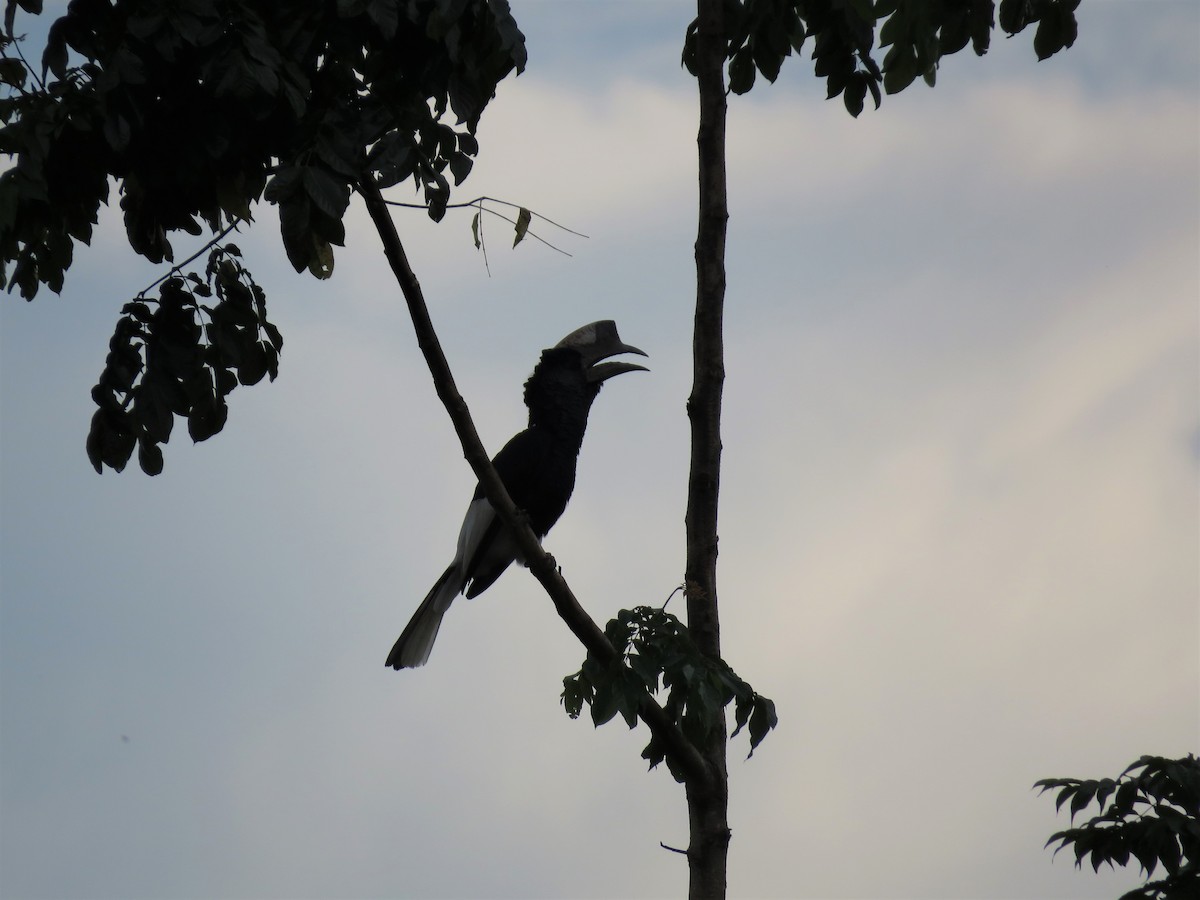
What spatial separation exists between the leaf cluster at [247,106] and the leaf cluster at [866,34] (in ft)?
2.83

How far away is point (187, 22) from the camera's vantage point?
194 centimetres

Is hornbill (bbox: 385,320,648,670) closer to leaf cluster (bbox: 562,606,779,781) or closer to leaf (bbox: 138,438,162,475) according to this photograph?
leaf cluster (bbox: 562,606,779,781)

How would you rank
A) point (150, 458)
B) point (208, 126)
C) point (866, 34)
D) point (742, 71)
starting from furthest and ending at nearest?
point (742, 71)
point (866, 34)
point (150, 458)
point (208, 126)

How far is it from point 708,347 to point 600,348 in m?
1.78

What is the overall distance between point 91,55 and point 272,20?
12.3 inches

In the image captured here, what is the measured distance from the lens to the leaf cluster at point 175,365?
235 cm

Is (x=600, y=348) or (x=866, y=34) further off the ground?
(x=600, y=348)

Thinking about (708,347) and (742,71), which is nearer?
(708,347)

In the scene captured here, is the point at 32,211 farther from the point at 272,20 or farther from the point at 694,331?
the point at 694,331

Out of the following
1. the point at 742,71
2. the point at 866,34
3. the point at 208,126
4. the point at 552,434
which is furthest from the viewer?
the point at 552,434

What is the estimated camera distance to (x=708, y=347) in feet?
10.6

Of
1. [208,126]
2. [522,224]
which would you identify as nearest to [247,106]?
[208,126]

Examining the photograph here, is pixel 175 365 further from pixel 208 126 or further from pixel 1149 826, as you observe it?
pixel 1149 826

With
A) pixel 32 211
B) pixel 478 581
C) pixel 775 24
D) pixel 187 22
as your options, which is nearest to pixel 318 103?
pixel 187 22
